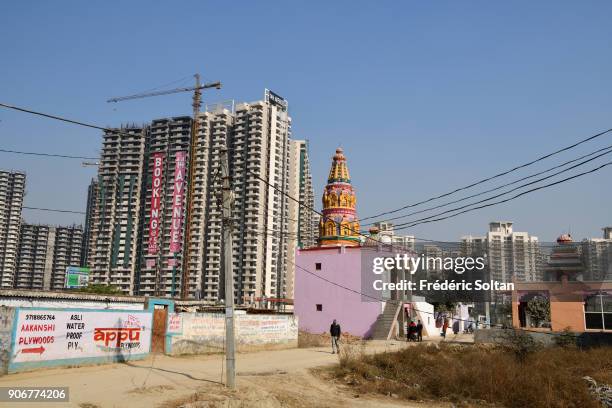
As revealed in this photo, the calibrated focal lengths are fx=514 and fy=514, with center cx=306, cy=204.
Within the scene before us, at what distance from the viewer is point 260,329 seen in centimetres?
2723

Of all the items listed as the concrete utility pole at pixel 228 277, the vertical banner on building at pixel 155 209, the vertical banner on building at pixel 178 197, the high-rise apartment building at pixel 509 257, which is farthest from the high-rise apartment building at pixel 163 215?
the concrete utility pole at pixel 228 277

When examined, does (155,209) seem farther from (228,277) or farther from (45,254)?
(45,254)

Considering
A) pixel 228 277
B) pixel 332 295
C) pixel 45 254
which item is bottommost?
pixel 332 295

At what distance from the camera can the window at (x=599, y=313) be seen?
34.1 metres

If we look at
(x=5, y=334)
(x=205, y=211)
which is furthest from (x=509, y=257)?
(x=5, y=334)

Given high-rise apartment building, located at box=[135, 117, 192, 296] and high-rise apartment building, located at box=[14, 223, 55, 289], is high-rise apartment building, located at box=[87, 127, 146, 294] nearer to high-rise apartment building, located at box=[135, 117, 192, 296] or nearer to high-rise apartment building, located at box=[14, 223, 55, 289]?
high-rise apartment building, located at box=[135, 117, 192, 296]

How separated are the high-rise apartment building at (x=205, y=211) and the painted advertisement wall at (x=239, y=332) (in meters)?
68.0

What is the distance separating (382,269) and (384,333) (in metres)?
4.95

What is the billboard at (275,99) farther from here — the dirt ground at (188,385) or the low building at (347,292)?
the dirt ground at (188,385)

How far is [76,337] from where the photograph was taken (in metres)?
17.4

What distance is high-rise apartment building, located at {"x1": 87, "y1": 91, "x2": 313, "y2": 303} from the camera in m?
98.8

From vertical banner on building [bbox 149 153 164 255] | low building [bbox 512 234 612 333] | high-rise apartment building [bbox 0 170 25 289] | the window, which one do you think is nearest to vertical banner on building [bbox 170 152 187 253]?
vertical banner on building [bbox 149 153 164 255]

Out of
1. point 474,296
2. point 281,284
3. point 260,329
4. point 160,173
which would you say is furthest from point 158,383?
point 281,284

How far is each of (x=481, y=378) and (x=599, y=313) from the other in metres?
23.4
